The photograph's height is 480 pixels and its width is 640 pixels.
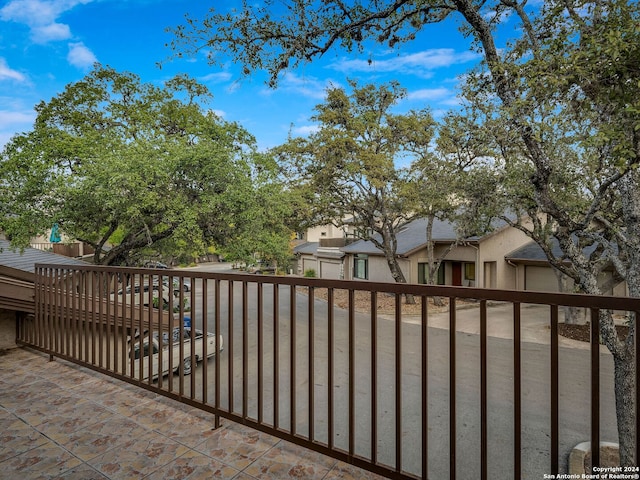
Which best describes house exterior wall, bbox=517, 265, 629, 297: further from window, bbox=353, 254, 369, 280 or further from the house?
window, bbox=353, 254, 369, 280

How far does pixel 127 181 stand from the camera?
664 centimetres

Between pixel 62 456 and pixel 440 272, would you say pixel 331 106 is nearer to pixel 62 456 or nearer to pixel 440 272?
pixel 440 272

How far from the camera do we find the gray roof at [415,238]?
13697 millimetres

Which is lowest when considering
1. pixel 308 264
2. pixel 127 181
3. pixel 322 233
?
pixel 308 264

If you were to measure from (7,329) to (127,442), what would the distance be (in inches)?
110

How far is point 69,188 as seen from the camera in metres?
6.66

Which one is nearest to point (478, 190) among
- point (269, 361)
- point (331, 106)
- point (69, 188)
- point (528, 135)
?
point (528, 135)

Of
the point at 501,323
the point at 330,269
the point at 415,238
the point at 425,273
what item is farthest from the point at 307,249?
the point at 501,323

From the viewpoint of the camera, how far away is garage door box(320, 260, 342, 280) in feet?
60.4

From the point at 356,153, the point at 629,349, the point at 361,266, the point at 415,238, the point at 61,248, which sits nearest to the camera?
the point at 629,349

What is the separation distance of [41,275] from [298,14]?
3432 mm

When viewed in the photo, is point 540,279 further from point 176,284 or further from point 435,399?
point 176,284

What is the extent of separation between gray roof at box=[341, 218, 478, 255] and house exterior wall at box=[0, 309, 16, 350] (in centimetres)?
1200

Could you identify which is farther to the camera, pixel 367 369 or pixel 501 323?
pixel 501 323
